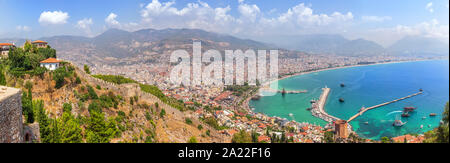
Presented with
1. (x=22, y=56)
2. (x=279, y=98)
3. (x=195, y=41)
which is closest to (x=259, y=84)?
(x=279, y=98)

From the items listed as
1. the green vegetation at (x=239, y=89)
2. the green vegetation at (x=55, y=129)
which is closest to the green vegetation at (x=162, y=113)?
the green vegetation at (x=55, y=129)

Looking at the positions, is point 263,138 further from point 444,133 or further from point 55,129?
point 55,129

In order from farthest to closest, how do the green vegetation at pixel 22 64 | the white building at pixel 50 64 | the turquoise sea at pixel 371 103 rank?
1. the turquoise sea at pixel 371 103
2. the white building at pixel 50 64
3. the green vegetation at pixel 22 64

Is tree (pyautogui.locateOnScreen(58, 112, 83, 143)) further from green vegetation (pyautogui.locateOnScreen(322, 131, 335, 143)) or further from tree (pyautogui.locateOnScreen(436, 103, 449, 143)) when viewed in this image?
green vegetation (pyautogui.locateOnScreen(322, 131, 335, 143))

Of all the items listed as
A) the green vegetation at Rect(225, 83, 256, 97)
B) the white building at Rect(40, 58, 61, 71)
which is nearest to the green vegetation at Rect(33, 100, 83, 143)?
the white building at Rect(40, 58, 61, 71)

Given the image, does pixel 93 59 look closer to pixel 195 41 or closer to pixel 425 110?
pixel 195 41

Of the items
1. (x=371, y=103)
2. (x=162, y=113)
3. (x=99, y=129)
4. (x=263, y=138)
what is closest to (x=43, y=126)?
(x=99, y=129)

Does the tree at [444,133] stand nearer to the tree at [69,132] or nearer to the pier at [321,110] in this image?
the tree at [69,132]
